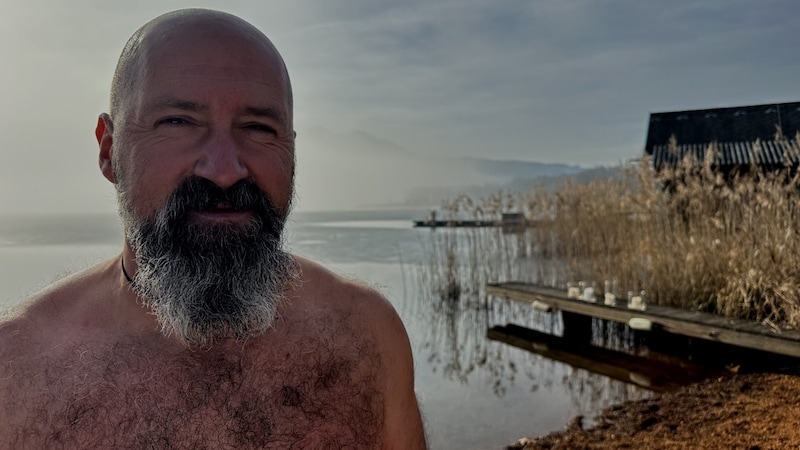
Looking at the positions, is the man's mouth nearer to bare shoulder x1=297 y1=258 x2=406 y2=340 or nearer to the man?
the man

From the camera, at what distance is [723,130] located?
48.7 ft

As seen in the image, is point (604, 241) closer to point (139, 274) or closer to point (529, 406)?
point (529, 406)

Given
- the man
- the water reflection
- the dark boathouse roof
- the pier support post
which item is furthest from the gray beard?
the dark boathouse roof

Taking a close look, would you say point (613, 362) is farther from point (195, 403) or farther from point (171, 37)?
point (171, 37)

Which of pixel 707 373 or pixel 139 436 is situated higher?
pixel 139 436

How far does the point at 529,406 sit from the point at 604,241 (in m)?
3.80

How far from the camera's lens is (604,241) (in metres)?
8.07

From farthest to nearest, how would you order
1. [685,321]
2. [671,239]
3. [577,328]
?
[671,239]
[577,328]
[685,321]

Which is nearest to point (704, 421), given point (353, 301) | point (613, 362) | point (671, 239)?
point (613, 362)

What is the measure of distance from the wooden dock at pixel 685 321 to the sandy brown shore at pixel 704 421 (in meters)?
0.28

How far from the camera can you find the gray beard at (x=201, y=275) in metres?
1.15

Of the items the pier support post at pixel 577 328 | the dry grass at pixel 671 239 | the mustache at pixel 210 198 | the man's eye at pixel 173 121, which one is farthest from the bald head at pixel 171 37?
the pier support post at pixel 577 328

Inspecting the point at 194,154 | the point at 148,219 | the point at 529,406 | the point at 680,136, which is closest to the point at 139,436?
the point at 148,219

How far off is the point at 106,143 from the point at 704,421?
385cm
